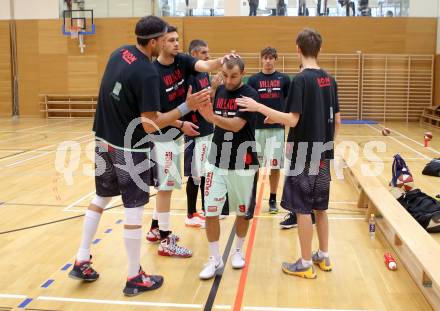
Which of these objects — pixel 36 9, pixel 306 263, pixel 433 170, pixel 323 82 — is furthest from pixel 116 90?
pixel 36 9

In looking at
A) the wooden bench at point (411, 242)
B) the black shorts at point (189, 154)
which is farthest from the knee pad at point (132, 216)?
the wooden bench at point (411, 242)

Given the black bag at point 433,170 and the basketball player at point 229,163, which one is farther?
the black bag at point 433,170

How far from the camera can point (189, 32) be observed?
19.2m

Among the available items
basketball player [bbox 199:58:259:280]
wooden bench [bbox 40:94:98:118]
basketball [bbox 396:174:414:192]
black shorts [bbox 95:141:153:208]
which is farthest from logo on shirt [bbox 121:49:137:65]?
wooden bench [bbox 40:94:98:118]

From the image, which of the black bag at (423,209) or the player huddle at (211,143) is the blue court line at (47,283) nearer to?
the player huddle at (211,143)

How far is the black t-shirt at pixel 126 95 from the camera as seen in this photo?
3600 millimetres

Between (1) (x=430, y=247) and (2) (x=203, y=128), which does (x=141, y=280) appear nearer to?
(2) (x=203, y=128)

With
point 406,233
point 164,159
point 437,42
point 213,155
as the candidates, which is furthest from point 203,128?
point 437,42

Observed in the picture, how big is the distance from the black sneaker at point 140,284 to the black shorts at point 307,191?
1.27 meters

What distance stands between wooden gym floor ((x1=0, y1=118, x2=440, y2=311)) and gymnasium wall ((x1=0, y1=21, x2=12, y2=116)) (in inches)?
547

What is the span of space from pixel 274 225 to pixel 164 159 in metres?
1.74

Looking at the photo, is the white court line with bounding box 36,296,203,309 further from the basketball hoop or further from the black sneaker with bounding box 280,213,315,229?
the basketball hoop

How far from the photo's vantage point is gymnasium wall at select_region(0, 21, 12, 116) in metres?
20.4

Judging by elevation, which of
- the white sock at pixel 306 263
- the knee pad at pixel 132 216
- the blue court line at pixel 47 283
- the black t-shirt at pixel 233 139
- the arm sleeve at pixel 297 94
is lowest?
the blue court line at pixel 47 283
